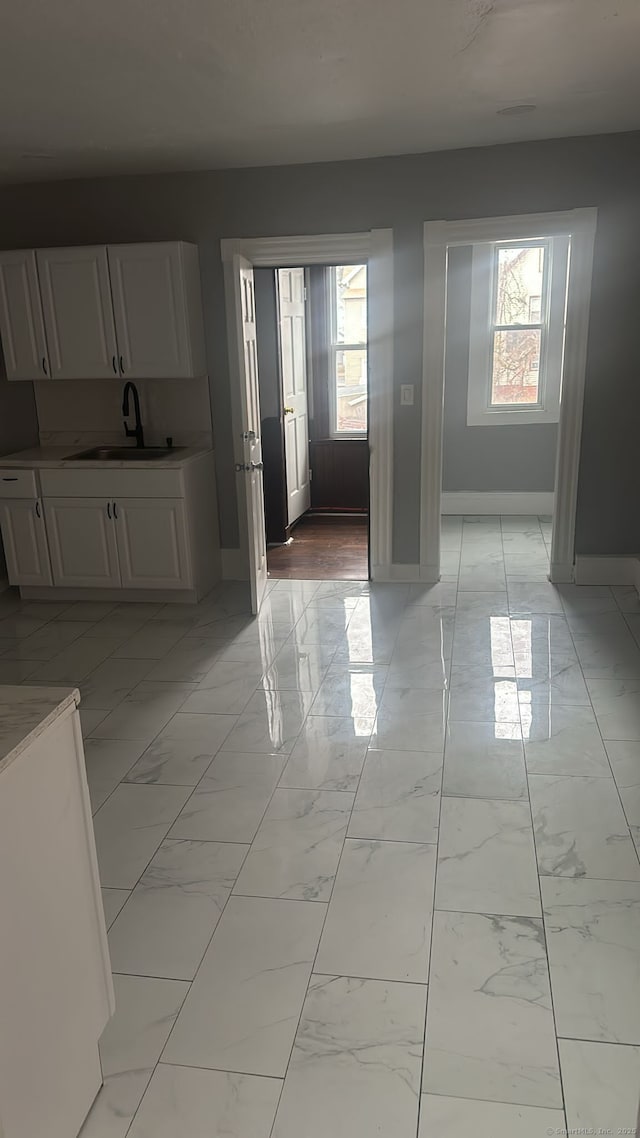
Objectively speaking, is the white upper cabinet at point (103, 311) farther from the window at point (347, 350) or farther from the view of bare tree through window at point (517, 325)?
the view of bare tree through window at point (517, 325)

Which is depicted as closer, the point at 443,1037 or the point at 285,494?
the point at 443,1037

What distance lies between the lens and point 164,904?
2314 mm

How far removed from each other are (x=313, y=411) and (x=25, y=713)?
6.20 meters

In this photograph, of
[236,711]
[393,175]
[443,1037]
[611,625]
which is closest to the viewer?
[443,1037]

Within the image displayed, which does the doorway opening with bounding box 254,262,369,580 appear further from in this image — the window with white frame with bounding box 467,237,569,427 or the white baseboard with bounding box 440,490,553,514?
the window with white frame with bounding box 467,237,569,427

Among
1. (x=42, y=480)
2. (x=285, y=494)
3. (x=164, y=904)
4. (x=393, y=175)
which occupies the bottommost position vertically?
(x=164, y=904)

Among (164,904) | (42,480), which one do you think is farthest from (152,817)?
→ (42,480)

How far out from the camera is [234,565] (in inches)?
211

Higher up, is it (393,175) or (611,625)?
(393,175)

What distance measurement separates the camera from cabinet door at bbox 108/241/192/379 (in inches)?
181

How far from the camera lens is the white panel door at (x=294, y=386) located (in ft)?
20.9

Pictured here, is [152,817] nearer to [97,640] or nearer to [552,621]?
Answer: [97,640]

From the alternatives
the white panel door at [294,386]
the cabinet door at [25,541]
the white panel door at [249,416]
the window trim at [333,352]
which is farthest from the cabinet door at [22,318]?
the window trim at [333,352]

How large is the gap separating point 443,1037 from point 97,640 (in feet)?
10.0
